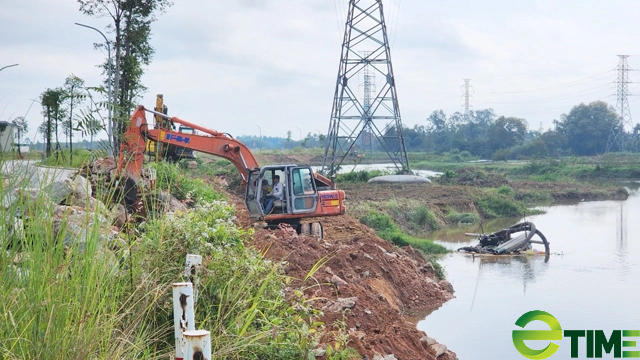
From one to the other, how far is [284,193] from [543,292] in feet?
22.0

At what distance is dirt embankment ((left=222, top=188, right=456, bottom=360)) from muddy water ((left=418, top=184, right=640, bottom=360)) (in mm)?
782

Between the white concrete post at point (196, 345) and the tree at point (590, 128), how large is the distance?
3957 inches

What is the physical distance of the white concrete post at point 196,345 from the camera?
12.5 feet

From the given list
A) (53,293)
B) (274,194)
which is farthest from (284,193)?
(53,293)

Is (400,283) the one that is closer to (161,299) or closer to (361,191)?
(161,299)

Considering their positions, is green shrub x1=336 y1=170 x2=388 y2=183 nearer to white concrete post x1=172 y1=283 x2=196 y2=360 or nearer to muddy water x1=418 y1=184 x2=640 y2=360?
muddy water x1=418 y1=184 x2=640 y2=360

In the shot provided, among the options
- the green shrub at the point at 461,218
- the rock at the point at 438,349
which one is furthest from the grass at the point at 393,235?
the rock at the point at 438,349

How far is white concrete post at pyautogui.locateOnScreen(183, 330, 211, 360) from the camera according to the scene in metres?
3.80

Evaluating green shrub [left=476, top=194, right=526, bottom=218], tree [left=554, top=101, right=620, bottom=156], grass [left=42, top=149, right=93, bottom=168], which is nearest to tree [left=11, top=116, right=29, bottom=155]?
grass [left=42, top=149, right=93, bottom=168]

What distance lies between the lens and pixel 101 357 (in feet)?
15.2

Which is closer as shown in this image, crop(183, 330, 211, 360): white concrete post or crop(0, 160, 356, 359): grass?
crop(183, 330, 211, 360): white concrete post

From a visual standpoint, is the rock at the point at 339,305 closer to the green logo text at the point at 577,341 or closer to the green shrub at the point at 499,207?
the green logo text at the point at 577,341

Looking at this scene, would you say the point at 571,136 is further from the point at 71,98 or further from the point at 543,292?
the point at 71,98

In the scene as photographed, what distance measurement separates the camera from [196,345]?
12.5 feet
